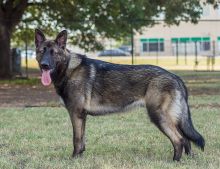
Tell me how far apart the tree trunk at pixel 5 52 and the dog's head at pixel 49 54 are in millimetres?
18817

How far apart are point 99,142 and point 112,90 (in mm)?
1686

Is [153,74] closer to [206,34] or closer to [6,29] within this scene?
[6,29]

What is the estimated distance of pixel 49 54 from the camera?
7621mm

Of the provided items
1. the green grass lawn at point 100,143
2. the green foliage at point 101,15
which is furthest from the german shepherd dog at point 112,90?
the green foliage at point 101,15

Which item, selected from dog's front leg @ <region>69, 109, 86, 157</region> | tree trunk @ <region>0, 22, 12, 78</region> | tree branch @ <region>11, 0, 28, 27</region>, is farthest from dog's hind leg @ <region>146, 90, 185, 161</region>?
tree branch @ <region>11, 0, 28, 27</region>

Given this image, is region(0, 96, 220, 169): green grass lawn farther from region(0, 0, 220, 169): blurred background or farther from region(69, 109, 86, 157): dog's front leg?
region(69, 109, 86, 157): dog's front leg

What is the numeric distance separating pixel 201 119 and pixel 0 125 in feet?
14.8

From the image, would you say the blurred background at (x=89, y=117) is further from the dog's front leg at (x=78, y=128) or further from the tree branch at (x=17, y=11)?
the dog's front leg at (x=78, y=128)

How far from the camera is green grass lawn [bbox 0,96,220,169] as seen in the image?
24.1 ft

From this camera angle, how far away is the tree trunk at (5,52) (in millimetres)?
26203

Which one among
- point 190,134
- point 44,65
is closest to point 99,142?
point 190,134

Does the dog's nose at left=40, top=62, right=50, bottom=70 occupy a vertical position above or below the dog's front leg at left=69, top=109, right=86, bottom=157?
above

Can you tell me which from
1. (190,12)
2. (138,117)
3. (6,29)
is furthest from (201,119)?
(6,29)

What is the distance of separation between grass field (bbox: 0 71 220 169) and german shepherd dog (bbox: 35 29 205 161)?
0.40 m
